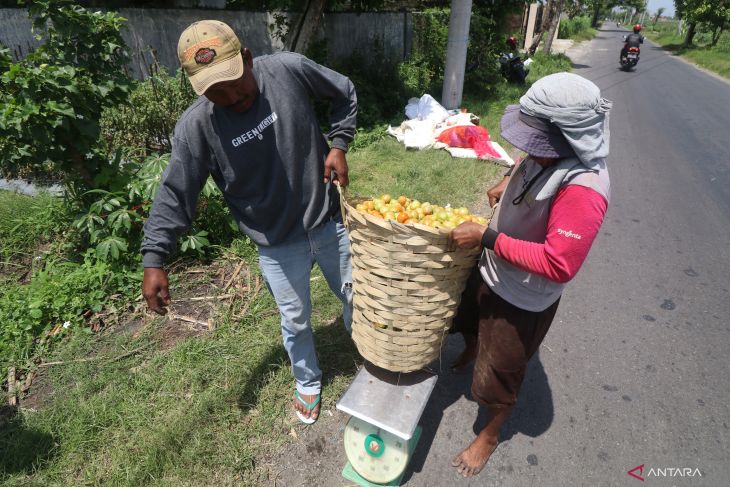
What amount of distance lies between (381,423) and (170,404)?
1394 mm

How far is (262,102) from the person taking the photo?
6.28 ft

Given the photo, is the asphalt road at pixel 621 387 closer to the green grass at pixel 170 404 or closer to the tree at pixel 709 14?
the green grass at pixel 170 404

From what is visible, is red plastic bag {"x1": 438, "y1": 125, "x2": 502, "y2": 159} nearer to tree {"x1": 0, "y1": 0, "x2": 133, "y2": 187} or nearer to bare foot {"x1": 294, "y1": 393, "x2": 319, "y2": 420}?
tree {"x1": 0, "y1": 0, "x2": 133, "y2": 187}

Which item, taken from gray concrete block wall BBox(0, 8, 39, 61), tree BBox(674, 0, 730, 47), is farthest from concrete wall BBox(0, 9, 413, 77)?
tree BBox(674, 0, 730, 47)

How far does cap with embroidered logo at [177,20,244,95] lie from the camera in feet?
5.52

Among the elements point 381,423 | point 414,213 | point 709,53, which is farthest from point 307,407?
point 709,53

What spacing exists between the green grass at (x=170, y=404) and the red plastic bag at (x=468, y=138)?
4.15 meters

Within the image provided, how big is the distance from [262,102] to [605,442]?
2556 mm

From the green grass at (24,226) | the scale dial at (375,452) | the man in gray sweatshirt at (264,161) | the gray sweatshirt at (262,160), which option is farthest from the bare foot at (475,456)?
the green grass at (24,226)

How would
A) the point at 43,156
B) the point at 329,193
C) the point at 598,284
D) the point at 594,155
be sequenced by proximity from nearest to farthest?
the point at 594,155
the point at 329,193
the point at 43,156
the point at 598,284

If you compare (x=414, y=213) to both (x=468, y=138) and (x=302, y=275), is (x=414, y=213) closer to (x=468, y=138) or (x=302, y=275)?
(x=302, y=275)

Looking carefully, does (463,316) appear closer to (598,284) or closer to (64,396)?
(598,284)

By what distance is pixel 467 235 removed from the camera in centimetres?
167

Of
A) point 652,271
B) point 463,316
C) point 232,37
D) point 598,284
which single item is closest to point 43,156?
point 232,37
